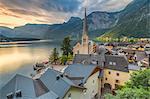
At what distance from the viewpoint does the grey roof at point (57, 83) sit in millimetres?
18812

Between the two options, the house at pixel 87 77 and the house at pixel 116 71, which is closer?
the house at pixel 87 77

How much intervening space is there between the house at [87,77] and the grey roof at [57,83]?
10.9 ft

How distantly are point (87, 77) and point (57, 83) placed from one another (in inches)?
215

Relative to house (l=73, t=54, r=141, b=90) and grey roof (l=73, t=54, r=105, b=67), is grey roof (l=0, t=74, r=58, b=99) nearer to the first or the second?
house (l=73, t=54, r=141, b=90)

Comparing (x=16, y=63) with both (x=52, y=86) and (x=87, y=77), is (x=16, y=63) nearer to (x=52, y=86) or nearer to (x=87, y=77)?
(x=87, y=77)

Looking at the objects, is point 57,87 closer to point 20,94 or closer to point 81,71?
point 20,94

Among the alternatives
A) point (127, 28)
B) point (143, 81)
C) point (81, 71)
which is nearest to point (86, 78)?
point (81, 71)

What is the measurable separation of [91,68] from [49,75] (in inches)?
239

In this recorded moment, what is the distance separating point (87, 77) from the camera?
24375mm

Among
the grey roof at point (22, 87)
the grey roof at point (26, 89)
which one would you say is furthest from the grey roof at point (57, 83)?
the grey roof at point (22, 87)

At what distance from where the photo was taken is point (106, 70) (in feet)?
101

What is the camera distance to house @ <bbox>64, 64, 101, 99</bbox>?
23841mm

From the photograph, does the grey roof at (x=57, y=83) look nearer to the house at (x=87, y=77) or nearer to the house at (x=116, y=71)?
the house at (x=87, y=77)

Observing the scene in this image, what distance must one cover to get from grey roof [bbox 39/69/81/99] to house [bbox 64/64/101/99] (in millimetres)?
3329
